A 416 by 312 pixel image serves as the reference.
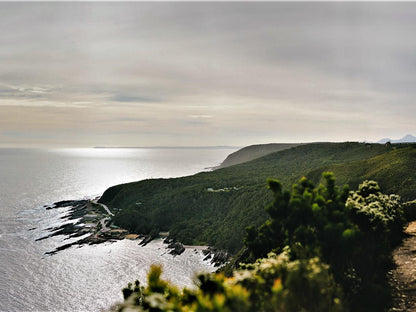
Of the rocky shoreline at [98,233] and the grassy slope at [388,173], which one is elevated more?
the grassy slope at [388,173]

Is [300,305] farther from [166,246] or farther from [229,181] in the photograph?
[229,181]

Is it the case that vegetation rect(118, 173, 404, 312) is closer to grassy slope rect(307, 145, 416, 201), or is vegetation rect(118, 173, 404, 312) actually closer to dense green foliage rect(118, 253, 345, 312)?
dense green foliage rect(118, 253, 345, 312)

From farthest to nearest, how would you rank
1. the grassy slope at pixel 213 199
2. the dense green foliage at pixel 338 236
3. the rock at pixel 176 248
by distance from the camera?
the grassy slope at pixel 213 199 < the rock at pixel 176 248 < the dense green foliage at pixel 338 236

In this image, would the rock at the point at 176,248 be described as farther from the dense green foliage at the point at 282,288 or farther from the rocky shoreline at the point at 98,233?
the dense green foliage at the point at 282,288

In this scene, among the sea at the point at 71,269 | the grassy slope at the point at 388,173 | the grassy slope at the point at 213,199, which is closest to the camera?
the sea at the point at 71,269

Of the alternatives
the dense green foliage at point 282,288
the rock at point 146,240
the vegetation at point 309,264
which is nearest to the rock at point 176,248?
the rock at point 146,240

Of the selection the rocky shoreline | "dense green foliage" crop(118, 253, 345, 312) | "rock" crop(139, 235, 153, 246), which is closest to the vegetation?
"dense green foliage" crop(118, 253, 345, 312)

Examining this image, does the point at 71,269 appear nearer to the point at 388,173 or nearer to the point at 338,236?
the point at 338,236
